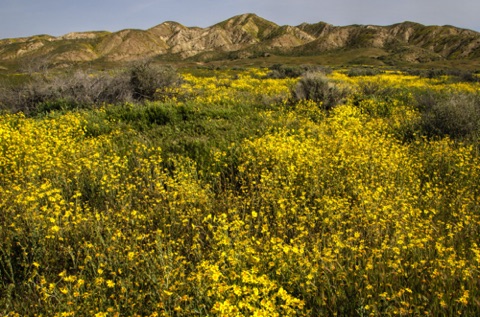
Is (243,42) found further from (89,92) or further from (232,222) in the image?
(232,222)

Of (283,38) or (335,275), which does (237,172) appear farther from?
(283,38)

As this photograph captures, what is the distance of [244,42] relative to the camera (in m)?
176

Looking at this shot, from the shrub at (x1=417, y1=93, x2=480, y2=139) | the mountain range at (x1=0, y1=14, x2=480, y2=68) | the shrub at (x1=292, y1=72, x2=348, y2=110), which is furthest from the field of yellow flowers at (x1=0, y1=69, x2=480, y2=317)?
the mountain range at (x1=0, y1=14, x2=480, y2=68)

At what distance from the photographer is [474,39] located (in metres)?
104

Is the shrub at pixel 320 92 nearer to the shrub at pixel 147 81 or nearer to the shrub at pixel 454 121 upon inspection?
the shrub at pixel 454 121

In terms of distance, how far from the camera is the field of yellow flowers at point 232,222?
269 centimetres

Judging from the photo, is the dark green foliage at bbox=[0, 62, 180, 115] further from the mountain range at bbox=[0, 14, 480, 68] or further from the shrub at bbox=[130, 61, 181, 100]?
the mountain range at bbox=[0, 14, 480, 68]

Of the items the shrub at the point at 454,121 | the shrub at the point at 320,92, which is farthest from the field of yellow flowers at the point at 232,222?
the shrub at the point at 320,92

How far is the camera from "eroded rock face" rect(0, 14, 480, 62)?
393 feet

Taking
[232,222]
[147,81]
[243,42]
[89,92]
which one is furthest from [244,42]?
[232,222]

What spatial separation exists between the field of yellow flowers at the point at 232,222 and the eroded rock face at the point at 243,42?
304ft

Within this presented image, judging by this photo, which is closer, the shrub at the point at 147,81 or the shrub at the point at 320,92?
Answer: the shrub at the point at 320,92

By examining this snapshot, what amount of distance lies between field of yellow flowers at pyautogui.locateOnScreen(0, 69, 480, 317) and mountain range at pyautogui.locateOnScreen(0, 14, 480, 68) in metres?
86.7

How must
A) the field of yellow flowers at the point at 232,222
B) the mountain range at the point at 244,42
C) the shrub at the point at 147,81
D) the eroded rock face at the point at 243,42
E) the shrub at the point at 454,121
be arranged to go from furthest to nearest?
the eroded rock face at the point at 243,42 < the mountain range at the point at 244,42 < the shrub at the point at 147,81 < the shrub at the point at 454,121 < the field of yellow flowers at the point at 232,222
